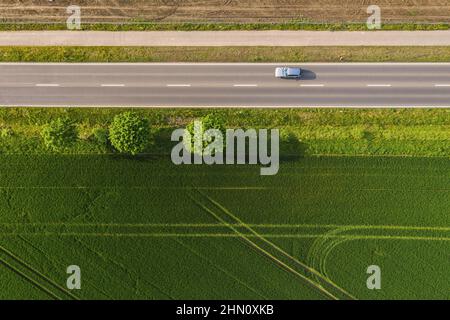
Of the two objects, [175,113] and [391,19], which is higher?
[391,19]

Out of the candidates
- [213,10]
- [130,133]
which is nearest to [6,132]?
[130,133]

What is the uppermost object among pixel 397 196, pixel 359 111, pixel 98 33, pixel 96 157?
pixel 98 33

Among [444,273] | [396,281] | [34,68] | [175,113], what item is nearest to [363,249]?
[396,281]

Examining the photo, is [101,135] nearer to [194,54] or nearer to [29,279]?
[194,54]

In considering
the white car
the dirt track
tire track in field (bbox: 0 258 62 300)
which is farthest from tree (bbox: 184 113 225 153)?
tire track in field (bbox: 0 258 62 300)
